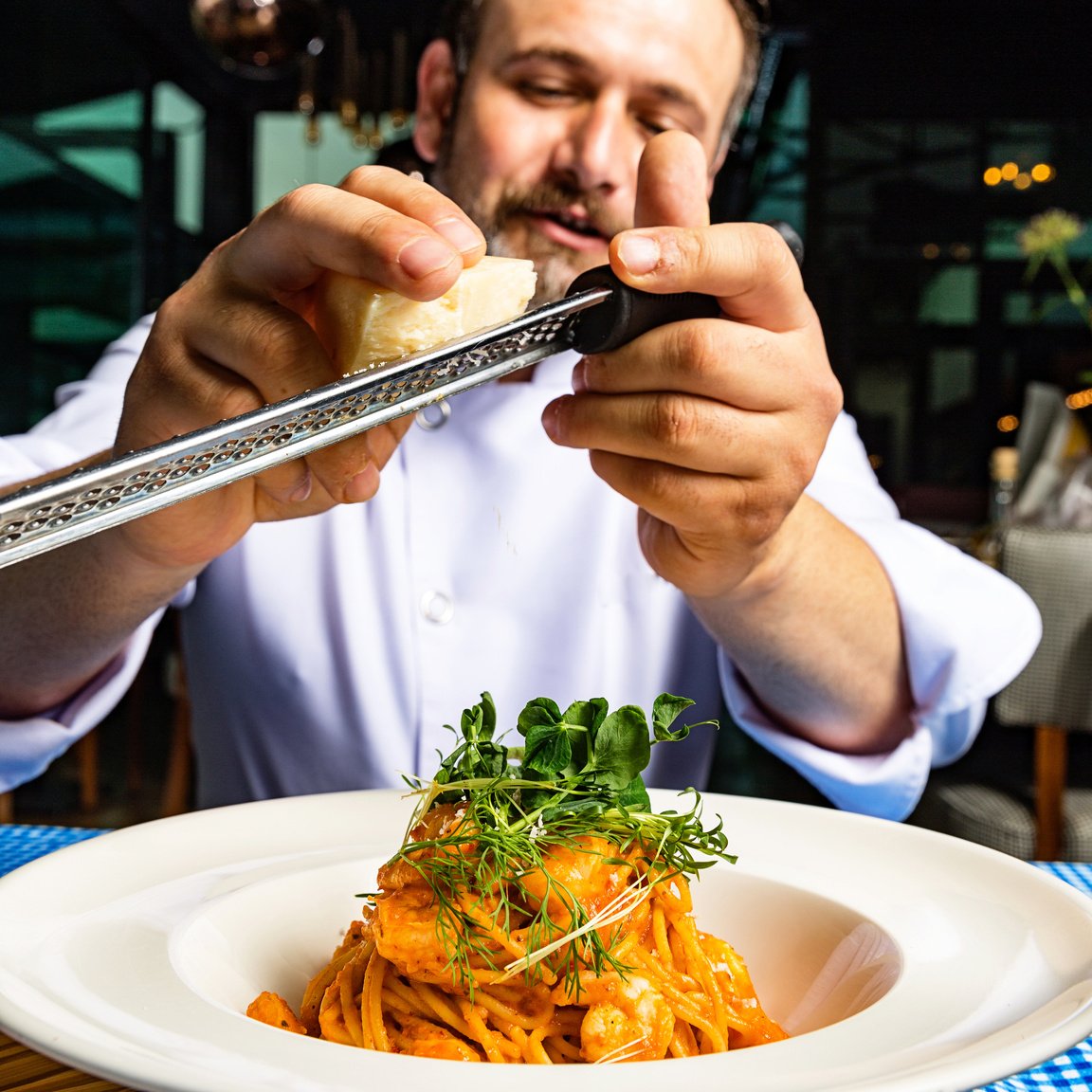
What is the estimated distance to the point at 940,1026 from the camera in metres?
0.56

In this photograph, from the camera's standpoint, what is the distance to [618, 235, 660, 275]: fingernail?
87 cm

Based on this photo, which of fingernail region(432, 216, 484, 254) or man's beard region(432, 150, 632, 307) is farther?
man's beard region(432, 150, 632, 307)

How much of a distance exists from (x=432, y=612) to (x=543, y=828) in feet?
3.49

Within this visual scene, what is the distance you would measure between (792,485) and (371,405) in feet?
1.78

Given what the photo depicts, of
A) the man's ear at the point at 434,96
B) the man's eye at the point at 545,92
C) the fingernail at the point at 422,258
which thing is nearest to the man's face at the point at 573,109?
the man's eye at the point at 545,92

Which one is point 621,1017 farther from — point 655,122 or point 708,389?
point 655,122

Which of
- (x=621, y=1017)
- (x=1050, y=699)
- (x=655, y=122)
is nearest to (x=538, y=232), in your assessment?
(x=655, y=122)

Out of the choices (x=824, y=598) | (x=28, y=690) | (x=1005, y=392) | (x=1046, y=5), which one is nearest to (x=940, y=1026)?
(x=824, y=598)

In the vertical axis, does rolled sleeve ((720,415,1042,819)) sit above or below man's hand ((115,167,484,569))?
below

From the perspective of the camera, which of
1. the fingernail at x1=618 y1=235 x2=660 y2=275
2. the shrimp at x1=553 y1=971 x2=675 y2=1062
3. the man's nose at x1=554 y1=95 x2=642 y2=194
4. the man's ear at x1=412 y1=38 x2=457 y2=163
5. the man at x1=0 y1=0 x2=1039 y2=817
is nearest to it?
the shrimp at x1=553 y1=971 x2=675 y2=1062

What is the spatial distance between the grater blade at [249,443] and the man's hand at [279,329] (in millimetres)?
72

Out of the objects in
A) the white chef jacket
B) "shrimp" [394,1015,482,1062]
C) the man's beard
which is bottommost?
the white chef jacket

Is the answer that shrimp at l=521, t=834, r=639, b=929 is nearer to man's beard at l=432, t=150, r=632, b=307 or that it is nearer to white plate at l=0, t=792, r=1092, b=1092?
white plate at l=0, t=792, r=1092, b=1092

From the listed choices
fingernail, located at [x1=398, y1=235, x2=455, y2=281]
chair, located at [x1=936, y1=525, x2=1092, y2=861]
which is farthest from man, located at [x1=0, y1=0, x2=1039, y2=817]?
chair, located at [x1=936, y1=525, x2=1092, y2=861]
